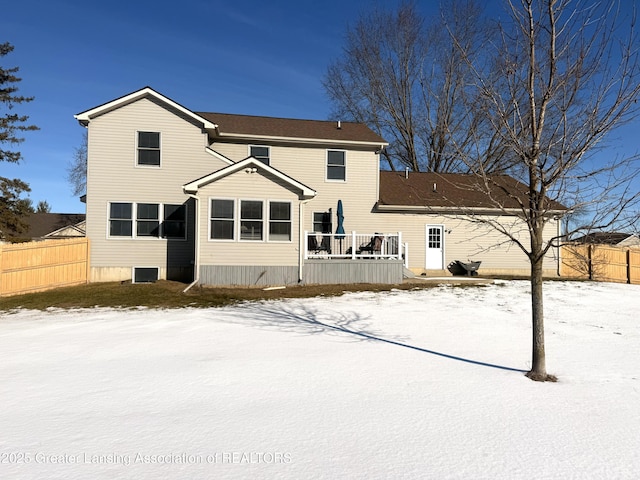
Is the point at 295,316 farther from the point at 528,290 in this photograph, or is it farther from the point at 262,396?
the point at 528,290

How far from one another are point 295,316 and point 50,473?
6.66 metres

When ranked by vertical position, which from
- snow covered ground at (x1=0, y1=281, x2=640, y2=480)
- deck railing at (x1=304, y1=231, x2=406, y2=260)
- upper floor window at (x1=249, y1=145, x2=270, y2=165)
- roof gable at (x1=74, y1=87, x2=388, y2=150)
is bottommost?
snow covered ground at (x1=0, y1=281, x2=640, y2=480)

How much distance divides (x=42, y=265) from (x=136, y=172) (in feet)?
15.2

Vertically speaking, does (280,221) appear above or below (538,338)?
above

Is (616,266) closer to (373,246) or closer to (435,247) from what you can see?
(435,247)

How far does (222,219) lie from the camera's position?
46.0ft

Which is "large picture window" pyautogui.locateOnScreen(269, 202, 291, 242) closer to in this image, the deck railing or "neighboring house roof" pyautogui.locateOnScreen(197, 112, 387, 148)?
the deck railing

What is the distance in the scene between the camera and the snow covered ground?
10.0 ft

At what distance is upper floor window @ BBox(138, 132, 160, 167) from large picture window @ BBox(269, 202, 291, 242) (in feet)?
17.4

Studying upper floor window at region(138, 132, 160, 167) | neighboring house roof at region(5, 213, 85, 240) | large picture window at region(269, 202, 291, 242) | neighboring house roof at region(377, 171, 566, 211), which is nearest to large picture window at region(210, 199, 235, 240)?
→ large picture window at region(269, 202, 291, 242)

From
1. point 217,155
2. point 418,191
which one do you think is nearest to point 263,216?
point 217,155

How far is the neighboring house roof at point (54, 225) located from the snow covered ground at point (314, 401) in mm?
28339

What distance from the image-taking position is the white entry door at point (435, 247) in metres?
18.6

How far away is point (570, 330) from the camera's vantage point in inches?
327
